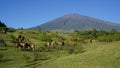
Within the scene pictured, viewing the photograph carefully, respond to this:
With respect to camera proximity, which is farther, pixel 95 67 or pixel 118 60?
pixel 118 60

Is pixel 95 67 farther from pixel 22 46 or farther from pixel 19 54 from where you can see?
pixel 22 46

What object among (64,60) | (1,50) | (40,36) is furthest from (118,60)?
(40,36)

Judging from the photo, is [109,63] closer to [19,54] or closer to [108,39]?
[19,54]

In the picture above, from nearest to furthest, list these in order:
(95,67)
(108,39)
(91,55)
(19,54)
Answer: (95,67) < (91,55) < (19,54) < (108,39)

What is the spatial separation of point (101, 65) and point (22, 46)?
14.1 m

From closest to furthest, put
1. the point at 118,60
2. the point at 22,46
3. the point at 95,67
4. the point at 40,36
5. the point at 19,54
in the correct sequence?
the point at 95,67, the point at 118,60, the point at 19,54, the point at 22,46, the point at 40,36

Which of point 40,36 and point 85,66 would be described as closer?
point 85,66

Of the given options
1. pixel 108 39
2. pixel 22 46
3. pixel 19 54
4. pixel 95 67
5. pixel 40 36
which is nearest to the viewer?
pixel 95 67

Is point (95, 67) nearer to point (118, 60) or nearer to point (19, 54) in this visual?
point (118, 60)

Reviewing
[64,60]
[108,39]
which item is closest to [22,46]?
[64,60]

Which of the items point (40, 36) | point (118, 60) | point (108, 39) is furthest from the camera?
point (108, 39)

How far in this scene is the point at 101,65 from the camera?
27703 mm

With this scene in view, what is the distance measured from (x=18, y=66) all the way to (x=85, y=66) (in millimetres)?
6321

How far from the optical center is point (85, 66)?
2728cm
